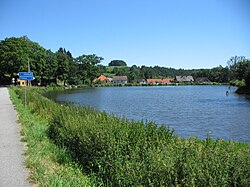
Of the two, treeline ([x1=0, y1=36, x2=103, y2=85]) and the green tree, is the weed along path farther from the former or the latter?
the green tree

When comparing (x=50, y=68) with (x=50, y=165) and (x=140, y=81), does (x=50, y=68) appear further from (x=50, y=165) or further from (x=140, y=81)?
(x=140, y=81)

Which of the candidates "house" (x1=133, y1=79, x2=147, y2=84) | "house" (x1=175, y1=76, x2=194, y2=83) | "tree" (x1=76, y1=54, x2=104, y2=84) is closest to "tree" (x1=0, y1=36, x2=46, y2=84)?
"tree" (x1=76, y1=54, x2=104, y2=84)

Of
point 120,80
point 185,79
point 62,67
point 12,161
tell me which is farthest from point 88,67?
point 12,161

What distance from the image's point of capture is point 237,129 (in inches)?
775

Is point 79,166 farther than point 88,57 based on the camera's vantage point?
Result: No

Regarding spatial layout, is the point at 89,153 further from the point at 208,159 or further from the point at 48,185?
the point at 208,159

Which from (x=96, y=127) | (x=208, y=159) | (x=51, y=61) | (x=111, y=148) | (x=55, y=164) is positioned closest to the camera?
(x=208, y=159)

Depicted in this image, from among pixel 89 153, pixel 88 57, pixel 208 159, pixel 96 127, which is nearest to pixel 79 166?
pixel 89 153

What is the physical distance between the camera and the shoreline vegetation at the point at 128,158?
5.04 m

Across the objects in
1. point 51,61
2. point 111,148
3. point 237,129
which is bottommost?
point 237,129

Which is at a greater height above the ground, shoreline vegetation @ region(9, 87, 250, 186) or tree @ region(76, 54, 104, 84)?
tree @ region(76, 54, 104, 84)

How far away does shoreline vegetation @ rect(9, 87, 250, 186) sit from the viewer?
16.5ft

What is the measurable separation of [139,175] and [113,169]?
128cm

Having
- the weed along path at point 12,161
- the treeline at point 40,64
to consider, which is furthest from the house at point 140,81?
the weed along path at point 12,161
